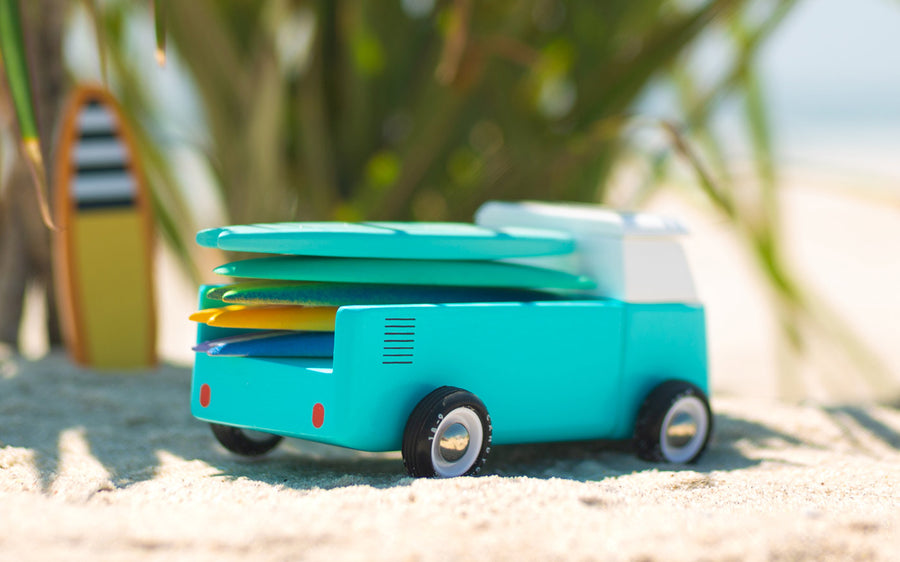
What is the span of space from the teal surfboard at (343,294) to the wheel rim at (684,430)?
32 centimetres

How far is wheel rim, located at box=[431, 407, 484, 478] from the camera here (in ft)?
4.64

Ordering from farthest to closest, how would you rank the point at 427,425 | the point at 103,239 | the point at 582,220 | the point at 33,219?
the point at 33,219
the point at 103,239
the point at 582,220
the point at 427,425

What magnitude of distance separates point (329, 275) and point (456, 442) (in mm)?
320

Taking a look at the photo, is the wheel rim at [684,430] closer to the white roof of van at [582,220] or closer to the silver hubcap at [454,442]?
the white roof of van at [582,220]

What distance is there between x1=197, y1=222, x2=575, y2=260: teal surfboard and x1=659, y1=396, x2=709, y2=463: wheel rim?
0.35m

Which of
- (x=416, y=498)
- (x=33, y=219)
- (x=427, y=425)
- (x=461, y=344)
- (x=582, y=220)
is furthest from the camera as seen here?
(x=33, y=219)

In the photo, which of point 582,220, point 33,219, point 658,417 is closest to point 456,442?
point 658,417

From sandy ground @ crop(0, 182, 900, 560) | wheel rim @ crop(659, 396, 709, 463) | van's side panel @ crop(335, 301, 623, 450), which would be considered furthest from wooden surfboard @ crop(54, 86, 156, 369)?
wheel rim @ crop(659, 396, 709, 463)

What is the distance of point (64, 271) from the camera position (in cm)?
243

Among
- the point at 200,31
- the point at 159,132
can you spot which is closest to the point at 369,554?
the point at 200,31

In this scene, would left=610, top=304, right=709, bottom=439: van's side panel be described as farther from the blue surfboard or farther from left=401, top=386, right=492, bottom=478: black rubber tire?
the blue surfboard

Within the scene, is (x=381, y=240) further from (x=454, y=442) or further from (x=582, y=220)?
(x=582, y=220)

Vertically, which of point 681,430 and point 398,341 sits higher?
point 398,341

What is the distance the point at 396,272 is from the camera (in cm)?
157
